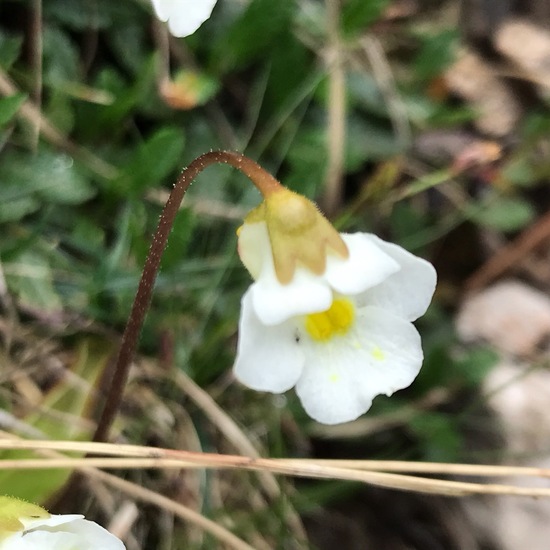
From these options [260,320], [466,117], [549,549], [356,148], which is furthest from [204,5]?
[549,549]

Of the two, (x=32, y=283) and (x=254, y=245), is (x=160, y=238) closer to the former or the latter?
(x=254, y=245)

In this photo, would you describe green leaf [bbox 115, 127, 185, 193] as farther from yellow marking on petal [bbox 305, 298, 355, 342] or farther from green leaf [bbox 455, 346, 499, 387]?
green leaf [bbox 455, 346, 499, 387]

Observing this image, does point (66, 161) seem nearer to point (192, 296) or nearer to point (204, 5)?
point (192, 296)

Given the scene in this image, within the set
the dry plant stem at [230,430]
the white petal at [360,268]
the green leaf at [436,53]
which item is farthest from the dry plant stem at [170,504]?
the green leaf at [436,53]

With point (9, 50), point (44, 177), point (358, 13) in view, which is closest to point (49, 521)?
point (44, 177)

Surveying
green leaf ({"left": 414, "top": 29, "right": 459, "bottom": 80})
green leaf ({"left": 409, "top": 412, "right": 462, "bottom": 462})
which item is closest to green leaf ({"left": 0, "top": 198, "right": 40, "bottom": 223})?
green leaf ({"left": 409, "top": 412, "right": 462, "bottom": 462})
